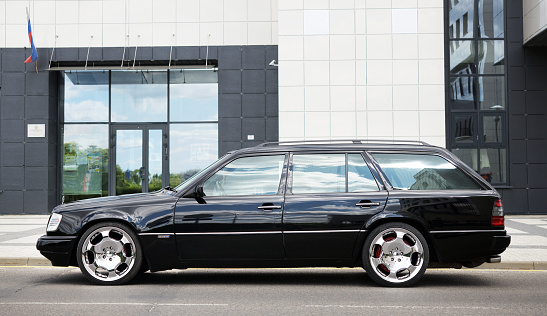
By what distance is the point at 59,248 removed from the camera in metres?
7.07

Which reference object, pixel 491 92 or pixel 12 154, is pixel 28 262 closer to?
pixel 12 154

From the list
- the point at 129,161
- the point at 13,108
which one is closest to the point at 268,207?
the point at 129,161

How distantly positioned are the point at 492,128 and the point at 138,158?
10.7 metres

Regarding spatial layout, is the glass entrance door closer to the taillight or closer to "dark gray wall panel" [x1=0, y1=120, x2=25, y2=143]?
"dark gray wall panel" [x1=0, y1=120, x2=25, y2=143]

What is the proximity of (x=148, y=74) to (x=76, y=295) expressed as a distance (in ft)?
44.5

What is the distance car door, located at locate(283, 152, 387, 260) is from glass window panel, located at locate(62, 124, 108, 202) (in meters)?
13.4

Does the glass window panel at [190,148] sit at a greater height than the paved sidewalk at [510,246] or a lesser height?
greater

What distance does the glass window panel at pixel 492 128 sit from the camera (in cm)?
1797

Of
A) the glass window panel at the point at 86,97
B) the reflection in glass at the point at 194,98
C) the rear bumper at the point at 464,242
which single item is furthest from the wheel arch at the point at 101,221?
the glass window panel at the point at 86,97

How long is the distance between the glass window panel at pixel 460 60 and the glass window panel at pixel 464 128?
1317 mm

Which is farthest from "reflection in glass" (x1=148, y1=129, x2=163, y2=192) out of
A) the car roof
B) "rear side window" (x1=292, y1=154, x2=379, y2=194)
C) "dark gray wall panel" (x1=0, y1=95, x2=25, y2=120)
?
"rear side window" (x1=292, y1=154, x2=379, y2=194)

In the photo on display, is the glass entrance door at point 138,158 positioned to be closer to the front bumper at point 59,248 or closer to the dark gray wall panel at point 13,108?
the dark gray wall panel at point 13,108

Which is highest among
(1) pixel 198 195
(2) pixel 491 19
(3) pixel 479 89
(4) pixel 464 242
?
(2) pixel 491 19

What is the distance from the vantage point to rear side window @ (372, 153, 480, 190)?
7219 mm
